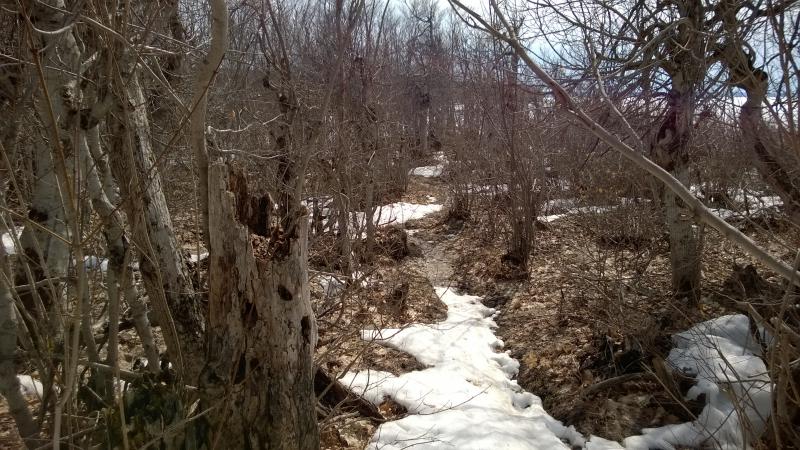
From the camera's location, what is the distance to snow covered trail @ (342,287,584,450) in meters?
3.11

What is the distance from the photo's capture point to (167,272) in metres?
2.47

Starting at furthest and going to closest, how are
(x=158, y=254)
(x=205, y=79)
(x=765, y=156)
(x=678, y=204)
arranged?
1. (x=678, y=204)
2. (x=765, y=156)
3. (x=158, y=254)
4. (x=205, y=79)

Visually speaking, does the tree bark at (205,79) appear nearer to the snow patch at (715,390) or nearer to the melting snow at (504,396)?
the melting snow at (504,396)

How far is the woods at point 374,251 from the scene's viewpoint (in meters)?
1.84

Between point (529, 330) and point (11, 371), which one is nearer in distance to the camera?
point (11, 371)

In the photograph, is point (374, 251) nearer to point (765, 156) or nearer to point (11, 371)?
point (765, 156)

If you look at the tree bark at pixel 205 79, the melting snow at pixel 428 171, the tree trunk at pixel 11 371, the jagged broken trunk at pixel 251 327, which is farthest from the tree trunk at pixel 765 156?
the melting snow at pixel 428 171

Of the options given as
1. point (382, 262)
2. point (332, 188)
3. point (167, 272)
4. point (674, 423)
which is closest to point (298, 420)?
point (167, 272)

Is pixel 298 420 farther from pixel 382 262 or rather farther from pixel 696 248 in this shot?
pixel 382 262

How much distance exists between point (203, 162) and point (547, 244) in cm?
635

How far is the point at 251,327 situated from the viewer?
200cm

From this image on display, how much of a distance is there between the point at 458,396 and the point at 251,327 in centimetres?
221

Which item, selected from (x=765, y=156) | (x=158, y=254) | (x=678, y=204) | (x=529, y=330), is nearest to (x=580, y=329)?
(x=529, y=330)

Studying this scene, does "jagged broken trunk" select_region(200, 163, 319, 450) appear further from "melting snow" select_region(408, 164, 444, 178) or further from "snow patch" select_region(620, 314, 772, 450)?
"melting snow" select_region(408, 164, 444, 178)
